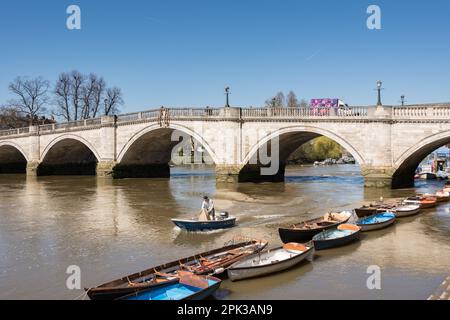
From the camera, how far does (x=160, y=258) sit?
11.7 metres

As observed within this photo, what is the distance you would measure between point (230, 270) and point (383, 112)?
19252mm

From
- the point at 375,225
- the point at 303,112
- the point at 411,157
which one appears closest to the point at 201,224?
the point at 375,225

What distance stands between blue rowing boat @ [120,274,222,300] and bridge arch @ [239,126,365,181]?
20.0 metres

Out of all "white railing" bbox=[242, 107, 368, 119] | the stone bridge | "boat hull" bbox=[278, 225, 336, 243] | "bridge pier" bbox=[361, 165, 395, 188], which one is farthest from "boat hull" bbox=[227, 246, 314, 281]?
"white railing" bbox=[242, 107, 368, 119]

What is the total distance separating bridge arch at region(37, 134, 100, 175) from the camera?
45.6 meters

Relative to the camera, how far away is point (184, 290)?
8.41 metres

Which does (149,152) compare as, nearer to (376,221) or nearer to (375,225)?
(376,221)

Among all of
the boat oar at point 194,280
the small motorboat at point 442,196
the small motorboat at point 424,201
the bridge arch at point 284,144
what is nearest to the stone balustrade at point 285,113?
the bridge arch at point 284,144

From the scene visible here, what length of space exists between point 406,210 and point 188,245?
30.5 ft

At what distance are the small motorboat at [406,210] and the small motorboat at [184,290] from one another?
11.0 meters

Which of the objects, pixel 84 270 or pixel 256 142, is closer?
pixel 84 270

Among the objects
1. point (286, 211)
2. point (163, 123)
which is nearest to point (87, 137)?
point (163, 123)

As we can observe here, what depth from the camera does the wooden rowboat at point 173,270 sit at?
8.01m
